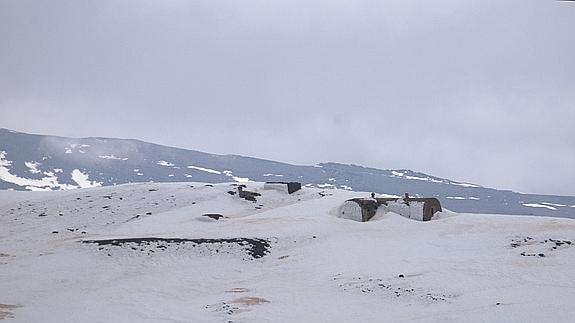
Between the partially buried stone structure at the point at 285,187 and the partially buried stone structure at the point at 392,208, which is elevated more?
the partially buried stone structure at the point at 285,187

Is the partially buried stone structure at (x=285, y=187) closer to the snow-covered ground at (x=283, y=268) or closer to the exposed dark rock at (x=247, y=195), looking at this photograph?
the exposed dark rock at (x=247, y=195)

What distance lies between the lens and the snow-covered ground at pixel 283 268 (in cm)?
1683

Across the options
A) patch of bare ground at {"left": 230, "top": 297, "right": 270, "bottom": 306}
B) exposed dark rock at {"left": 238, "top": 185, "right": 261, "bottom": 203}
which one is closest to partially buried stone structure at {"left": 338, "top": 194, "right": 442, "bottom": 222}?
exposed dark rock at {"left": 238, "top": 185, "right": 261, "bottom": 203}

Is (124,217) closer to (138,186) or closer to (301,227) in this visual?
(138,186)

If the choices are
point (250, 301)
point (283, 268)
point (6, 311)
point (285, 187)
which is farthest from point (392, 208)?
point (6, 311)

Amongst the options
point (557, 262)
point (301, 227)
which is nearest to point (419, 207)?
point (301, 227)

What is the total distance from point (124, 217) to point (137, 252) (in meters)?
15.0

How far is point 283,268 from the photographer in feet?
83.6

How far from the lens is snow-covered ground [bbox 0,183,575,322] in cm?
1683

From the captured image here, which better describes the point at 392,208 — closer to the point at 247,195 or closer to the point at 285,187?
the point at 247,195

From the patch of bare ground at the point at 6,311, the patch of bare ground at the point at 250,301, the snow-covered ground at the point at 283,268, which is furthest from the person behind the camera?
the patch of bare ground at the point at 250,301

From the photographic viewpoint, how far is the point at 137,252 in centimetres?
2839

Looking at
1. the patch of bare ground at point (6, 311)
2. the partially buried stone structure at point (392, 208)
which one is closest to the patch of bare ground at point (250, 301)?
the patch of bare ground at point (6, 311)

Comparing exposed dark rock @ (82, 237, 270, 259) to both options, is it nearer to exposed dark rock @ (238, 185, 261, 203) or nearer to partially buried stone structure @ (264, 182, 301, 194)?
A: exposed dark rock @ (238, 185, 261, 203)
